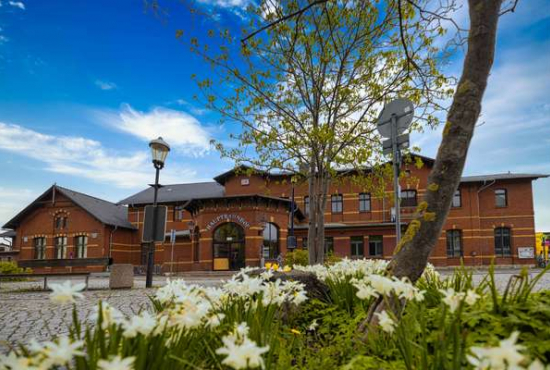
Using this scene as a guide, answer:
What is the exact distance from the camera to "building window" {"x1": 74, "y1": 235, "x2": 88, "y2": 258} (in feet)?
95.0

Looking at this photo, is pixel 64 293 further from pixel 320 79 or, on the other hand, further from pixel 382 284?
pixel 320 79

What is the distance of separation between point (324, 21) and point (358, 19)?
0.77 meters

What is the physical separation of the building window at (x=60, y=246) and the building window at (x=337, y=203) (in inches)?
854

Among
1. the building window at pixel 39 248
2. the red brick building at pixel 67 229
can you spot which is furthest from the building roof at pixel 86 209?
A: the building window at pixel 39 248

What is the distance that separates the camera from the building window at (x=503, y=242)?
26594mm

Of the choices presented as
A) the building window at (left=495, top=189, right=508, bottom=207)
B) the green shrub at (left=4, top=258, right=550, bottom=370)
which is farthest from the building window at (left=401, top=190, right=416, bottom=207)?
the green shrub at (left=4, top=258, right=550, bottom=370)

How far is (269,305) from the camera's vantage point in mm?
2414

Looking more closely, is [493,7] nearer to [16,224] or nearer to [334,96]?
[334,96]

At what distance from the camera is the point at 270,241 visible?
24656mm

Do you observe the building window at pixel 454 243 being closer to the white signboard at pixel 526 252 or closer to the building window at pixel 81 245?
the white signboard at pixel 526 252

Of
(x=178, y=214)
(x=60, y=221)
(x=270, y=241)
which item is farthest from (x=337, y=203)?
(x=60, y=221)

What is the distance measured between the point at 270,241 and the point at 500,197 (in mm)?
17274

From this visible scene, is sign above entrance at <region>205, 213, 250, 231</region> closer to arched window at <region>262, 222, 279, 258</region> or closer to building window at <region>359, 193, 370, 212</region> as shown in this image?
arched window at <region>262, 222, 279, 258</region>

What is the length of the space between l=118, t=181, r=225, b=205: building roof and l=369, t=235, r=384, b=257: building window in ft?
40.2
